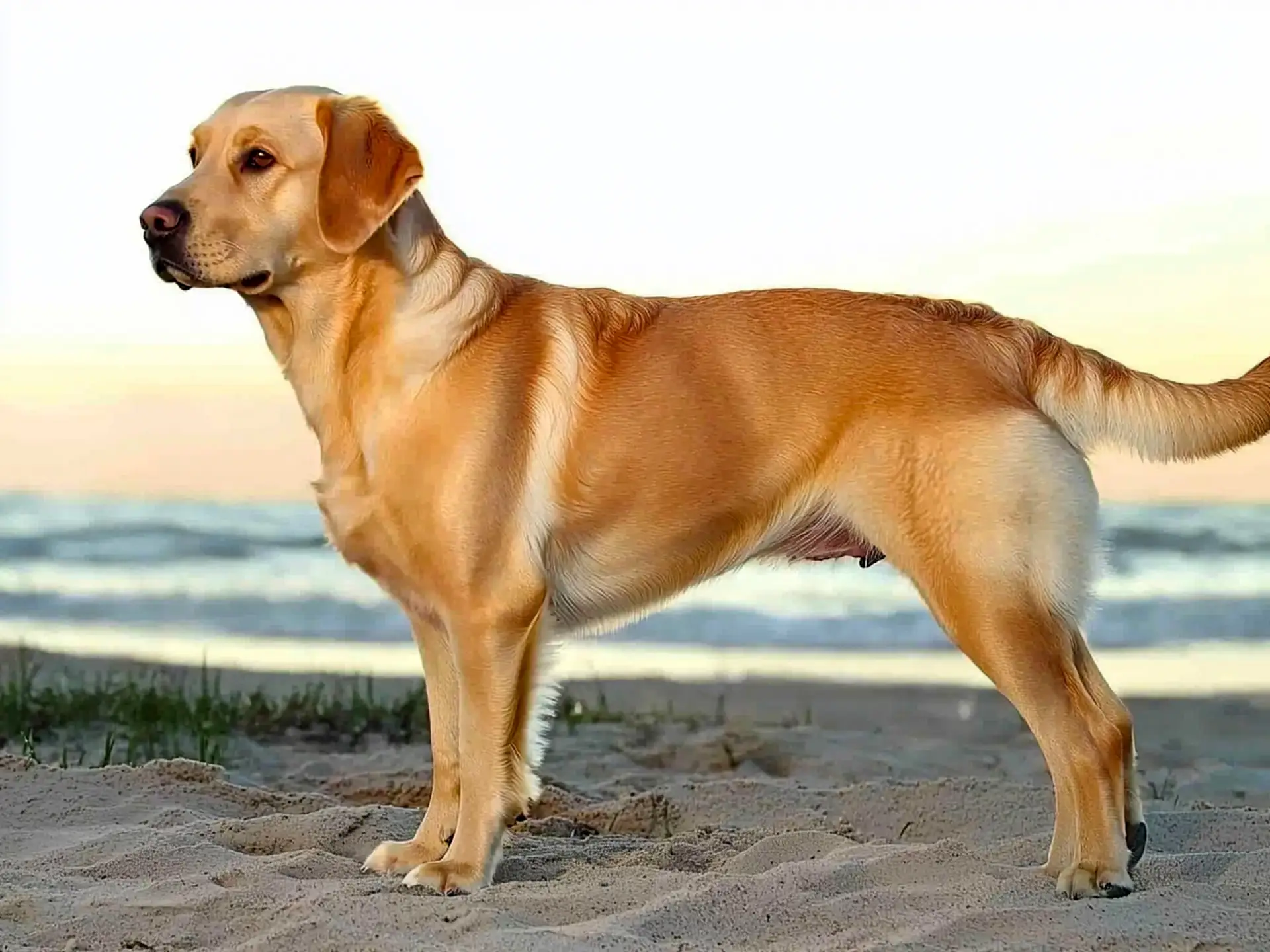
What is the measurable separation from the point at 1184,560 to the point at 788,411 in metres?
12.0

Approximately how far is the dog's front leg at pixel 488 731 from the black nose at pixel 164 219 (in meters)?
1.30

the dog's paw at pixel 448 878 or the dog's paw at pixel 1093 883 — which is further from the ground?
the dog's paw at pixel 1093 883

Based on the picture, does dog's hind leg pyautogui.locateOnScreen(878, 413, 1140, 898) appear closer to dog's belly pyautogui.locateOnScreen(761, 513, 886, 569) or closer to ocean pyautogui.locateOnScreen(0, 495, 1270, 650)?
dog's belly pyautogui.locateOnScreen(761, 513, 886, 569)

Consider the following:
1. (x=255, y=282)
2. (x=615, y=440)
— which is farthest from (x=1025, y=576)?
(x=255, y=282)

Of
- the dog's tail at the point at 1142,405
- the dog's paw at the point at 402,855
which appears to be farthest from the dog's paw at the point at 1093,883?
the dog's paw at the point at 402,855

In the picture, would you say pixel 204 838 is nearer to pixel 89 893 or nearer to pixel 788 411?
pixel 89 893

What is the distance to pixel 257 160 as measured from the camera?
4.11m

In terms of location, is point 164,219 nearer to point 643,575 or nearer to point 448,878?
point 643,575

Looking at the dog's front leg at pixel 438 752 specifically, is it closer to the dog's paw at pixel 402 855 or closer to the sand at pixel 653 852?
the dog's paw at pixel 402 855

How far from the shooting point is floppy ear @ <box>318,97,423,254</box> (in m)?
4.07

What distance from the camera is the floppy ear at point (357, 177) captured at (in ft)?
13.4

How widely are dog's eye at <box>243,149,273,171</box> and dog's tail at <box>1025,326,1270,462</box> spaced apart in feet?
7.10

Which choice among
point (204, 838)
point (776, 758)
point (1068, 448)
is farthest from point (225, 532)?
point (1068, 448)

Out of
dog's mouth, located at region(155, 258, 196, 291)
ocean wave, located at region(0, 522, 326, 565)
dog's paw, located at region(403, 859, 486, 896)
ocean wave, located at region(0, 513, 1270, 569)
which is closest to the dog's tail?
dog's paw, located at region(403, 859, 486, 896)
